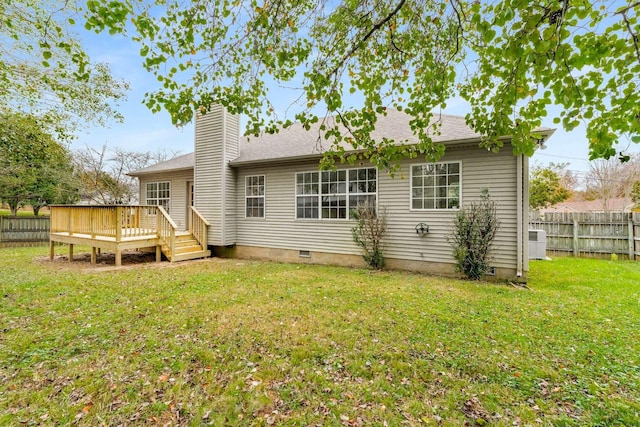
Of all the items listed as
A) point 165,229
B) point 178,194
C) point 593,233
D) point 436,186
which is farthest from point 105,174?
point 593,233

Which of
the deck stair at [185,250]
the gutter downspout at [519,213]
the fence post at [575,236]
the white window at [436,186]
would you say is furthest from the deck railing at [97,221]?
the fence post at [575,236]

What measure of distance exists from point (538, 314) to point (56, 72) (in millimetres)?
11321

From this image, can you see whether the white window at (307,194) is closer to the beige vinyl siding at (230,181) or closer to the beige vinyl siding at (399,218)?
the beige vinyl siding at (399,218)

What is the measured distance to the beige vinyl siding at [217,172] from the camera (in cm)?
927

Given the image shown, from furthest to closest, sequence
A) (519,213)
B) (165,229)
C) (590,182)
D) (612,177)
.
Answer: (590,182)
(612,177)
(165,229)
(519,213)

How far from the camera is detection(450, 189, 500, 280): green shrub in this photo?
20.3ft

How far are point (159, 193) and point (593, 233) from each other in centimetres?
1593

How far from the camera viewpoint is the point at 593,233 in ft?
30.3

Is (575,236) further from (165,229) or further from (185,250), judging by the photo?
(165,229)

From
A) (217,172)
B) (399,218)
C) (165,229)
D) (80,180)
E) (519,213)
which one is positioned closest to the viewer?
(519,213)

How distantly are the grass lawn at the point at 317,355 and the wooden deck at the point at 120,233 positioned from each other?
2601mm

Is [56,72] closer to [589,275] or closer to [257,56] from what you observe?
[257,56]

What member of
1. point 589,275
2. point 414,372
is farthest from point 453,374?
point 589,275

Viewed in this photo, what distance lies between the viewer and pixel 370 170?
7.57 m
